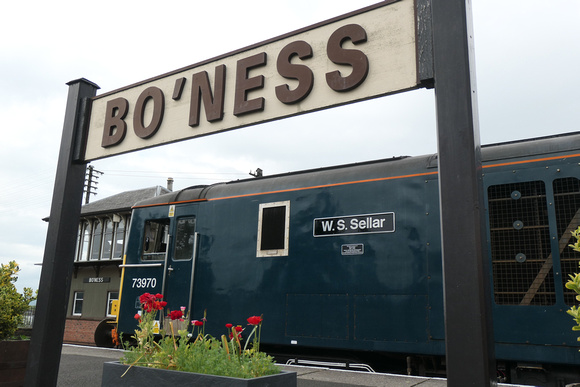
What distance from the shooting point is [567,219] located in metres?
5.36

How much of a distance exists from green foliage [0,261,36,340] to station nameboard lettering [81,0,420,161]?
1953mm

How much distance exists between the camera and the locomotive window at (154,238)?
8945mm

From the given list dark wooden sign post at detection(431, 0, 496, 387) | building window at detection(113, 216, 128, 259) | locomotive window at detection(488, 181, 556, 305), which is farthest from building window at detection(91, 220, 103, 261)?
dark wooden sign post at detection(431, 0, 496, 387)

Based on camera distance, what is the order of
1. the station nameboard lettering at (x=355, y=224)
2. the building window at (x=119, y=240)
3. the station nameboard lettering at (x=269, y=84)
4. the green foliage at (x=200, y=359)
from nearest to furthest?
the station nameboard lettering at (x=269, y=84) → the green foliage at (x=200, y=359) → the station nameboard lettering at (x=355, y=224) → the building window at (x=119, y=240)

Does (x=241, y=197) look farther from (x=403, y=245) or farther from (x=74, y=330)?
(x=74, y=330)

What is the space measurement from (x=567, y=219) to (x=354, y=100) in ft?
12.6

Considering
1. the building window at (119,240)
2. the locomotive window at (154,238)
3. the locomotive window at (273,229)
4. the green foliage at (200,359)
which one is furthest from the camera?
the building window at (119,240)

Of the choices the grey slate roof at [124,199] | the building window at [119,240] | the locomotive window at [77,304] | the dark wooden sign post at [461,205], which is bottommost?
the locomotive window at [77,304]

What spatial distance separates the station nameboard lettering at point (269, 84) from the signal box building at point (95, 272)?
726 inches

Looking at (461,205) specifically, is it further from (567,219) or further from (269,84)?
(567,219)

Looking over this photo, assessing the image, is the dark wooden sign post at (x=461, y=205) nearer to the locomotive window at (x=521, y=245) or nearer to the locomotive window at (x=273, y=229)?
the locomotive window at (x=521, y=245)

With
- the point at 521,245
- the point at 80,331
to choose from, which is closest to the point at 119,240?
the point at 80,331

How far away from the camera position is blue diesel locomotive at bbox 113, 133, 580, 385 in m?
5.42

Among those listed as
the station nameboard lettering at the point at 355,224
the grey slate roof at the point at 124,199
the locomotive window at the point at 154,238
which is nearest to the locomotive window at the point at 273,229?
the station nameboard lettering at the point at 355,224
